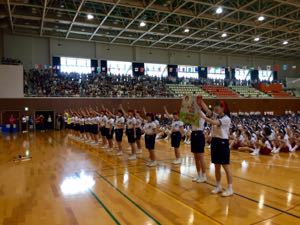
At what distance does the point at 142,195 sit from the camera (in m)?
5.90

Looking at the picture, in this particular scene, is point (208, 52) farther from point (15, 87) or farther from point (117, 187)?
point (117, 187)

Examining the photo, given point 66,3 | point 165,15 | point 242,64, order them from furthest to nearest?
point 242,64 < point 165,15 < point 66,3

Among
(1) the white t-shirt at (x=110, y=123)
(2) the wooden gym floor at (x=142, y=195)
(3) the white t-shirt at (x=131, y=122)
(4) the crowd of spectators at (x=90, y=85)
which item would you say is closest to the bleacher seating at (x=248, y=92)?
(4) the crowd of spectators at (x=90, y=85)

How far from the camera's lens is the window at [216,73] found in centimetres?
3828

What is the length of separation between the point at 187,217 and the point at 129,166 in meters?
4.56

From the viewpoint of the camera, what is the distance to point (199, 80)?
118 ft

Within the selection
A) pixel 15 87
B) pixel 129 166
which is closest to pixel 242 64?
pixel 15 87

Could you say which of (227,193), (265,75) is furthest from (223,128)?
(265,75)

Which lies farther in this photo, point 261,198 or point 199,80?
point 199,80

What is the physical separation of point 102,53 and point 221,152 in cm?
2796

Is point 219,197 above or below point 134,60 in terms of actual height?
below

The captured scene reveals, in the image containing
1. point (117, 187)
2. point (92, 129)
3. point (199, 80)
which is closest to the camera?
point (117, 187)

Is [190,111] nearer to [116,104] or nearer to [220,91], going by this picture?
[116,104]

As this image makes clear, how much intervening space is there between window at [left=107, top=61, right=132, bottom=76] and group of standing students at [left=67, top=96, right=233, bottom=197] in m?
15.6
